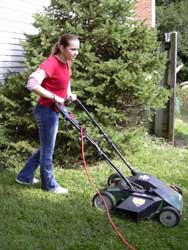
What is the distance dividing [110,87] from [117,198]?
210cm

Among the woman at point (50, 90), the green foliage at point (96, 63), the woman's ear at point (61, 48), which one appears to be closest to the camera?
the woman at point (50, 90)

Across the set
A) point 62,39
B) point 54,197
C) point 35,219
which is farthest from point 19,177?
point 62,39

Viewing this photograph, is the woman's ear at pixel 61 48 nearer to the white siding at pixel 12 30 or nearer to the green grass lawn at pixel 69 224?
the green grass lawn at pixel 69 224

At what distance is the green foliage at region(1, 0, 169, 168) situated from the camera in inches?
229

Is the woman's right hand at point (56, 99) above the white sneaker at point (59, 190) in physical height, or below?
above

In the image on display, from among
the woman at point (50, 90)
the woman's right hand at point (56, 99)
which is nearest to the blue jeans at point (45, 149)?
the woman at point (50, 90)

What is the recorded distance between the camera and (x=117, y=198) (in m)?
4.28

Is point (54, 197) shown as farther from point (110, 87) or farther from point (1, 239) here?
point (110, 87)

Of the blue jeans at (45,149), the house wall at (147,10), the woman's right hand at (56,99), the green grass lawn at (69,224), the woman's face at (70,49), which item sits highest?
the house wall at (147,10)

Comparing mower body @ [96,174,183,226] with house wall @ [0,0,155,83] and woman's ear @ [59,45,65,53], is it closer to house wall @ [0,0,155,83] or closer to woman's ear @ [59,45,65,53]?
woman's ear @ [59,45,65,53]

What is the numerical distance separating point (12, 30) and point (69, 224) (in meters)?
3.63

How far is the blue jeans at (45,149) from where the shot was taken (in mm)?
4496

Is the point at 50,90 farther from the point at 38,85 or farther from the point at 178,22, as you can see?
the point at 178,22

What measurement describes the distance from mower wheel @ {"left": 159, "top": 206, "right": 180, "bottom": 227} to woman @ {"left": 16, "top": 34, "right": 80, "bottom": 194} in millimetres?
1206
